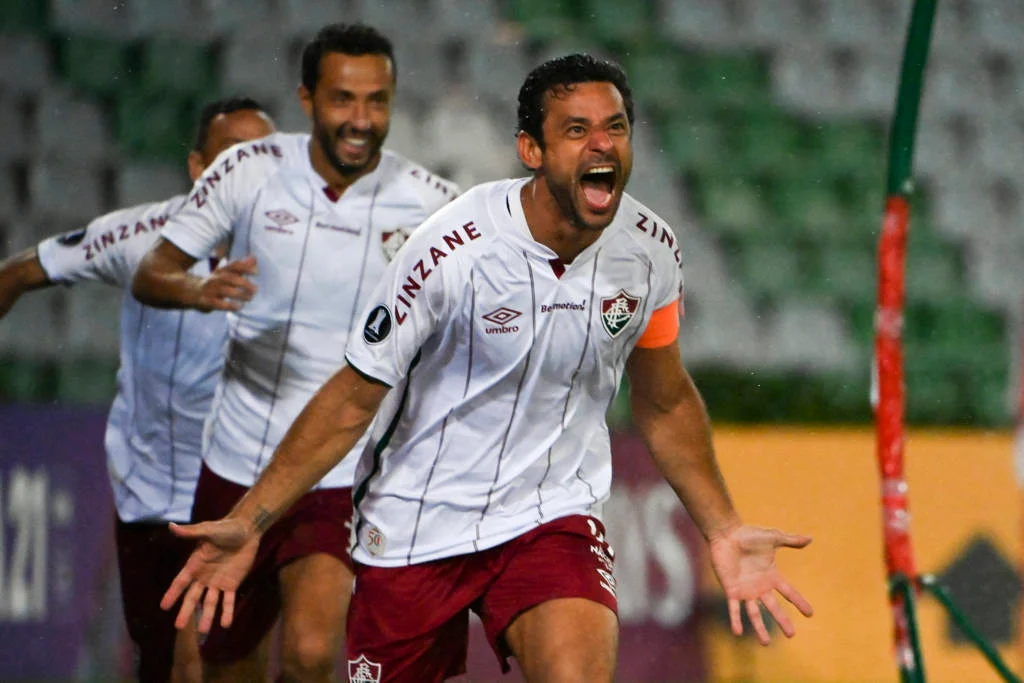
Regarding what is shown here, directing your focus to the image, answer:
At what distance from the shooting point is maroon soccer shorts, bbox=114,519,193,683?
5.18m

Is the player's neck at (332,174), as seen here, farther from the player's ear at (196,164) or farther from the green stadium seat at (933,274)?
the green stadium seat at (933,274)

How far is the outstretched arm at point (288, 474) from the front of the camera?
339 centimetres

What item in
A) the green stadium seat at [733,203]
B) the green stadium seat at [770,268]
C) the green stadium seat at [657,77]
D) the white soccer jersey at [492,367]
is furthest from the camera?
the green stadium seat at [657,77]

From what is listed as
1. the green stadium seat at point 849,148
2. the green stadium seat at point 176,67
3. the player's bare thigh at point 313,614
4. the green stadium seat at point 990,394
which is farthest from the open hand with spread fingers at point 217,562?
the green stadium seat at point 849,148

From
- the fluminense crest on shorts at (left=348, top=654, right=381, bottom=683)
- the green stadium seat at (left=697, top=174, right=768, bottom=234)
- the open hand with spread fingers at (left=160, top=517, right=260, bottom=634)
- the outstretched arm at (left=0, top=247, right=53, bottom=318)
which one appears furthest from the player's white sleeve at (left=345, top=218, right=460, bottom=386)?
the green stadium seat at (left=697, top=174, right=768, bottom=234)

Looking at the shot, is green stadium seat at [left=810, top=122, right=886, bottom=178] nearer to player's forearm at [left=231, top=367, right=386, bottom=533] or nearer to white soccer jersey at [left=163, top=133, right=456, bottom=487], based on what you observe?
white soccer jersey at [left=163, top=133, right=456, bottom=487]

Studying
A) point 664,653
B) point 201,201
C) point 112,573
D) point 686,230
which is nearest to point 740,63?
point 686,230

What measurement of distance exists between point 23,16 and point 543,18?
2.98 metres

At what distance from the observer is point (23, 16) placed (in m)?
8.31

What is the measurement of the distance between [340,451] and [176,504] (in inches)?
74.9

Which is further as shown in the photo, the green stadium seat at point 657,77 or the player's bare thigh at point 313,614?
the green stadium seat at point 657,77

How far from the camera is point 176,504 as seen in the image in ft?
17.0

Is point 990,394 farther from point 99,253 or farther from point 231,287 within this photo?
point 231,287

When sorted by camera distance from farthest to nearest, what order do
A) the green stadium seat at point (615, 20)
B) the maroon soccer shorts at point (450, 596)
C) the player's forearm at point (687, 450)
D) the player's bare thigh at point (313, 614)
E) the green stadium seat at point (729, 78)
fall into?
the green stadium seat at point (729, 78) → the green stadium seat at point (615, 20) → the player's bare thigh at point (313, 614) → the player's forearm at point (687, 450) → the maroon soccer shorts at point (450, 596)
